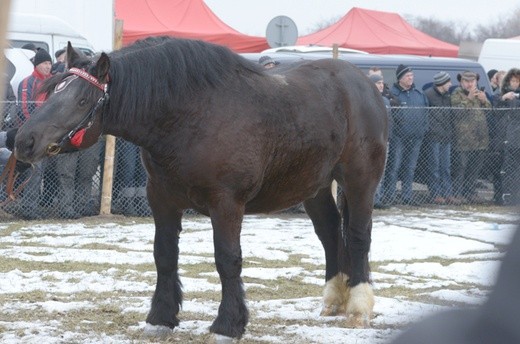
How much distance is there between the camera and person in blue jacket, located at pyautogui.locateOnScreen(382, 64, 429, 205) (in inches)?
545

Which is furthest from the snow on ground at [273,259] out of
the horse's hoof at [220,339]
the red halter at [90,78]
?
the red halter at [90,78]

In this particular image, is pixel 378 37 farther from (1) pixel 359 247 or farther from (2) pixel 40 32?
(1) pixel 359 247

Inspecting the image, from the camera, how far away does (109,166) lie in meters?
12.3

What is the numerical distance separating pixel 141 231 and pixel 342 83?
5570mm

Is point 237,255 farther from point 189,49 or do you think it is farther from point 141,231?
point 141,231

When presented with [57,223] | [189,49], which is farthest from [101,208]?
[189,49]

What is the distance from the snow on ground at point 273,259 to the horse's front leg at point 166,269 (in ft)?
0.80

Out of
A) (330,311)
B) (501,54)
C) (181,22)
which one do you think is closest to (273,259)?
(330,311)

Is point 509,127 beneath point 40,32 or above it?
beneath

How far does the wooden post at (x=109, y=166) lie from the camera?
39.3 ft

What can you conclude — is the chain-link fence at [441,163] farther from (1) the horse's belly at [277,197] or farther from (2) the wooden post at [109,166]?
(1) the horse's belly at [277,197]

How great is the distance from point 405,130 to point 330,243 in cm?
734

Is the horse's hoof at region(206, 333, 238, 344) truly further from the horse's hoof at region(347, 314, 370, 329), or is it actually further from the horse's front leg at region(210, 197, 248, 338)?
the horse's hoof at region(347, 314, 370, 329)

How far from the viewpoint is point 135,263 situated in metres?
9.00
